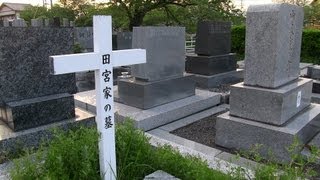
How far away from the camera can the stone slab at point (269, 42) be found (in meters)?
3.84

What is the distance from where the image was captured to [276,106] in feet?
12.9

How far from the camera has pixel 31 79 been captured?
3463 millimetres

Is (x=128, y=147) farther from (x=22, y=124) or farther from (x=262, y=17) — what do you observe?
(x=262, y=17)

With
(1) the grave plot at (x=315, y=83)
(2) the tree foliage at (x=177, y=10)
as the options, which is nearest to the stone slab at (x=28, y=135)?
(1) the grave plot at (x=315, y=83)

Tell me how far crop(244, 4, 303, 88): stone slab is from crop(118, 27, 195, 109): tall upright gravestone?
1775 millimetres

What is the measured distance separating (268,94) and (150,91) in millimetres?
2069

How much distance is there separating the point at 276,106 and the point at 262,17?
1.16 m

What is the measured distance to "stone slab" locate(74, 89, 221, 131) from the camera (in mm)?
4906

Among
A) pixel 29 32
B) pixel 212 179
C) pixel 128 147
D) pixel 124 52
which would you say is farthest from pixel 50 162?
pixel 29 32

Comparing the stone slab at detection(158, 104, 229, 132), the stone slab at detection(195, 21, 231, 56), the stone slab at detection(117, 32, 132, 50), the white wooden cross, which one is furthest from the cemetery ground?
the stone slab at detection(117, 32, 132, 50)

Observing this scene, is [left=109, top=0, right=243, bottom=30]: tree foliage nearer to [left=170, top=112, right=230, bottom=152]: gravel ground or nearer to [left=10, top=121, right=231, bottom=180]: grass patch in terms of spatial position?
[left=170, top=112, right=230, bottom=152]: gravel ground

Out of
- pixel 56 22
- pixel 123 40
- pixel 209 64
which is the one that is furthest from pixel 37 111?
pixel 123 40

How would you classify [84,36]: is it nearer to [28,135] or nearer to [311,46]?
[28,135]

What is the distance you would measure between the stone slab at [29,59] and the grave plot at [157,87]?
5.49ft
